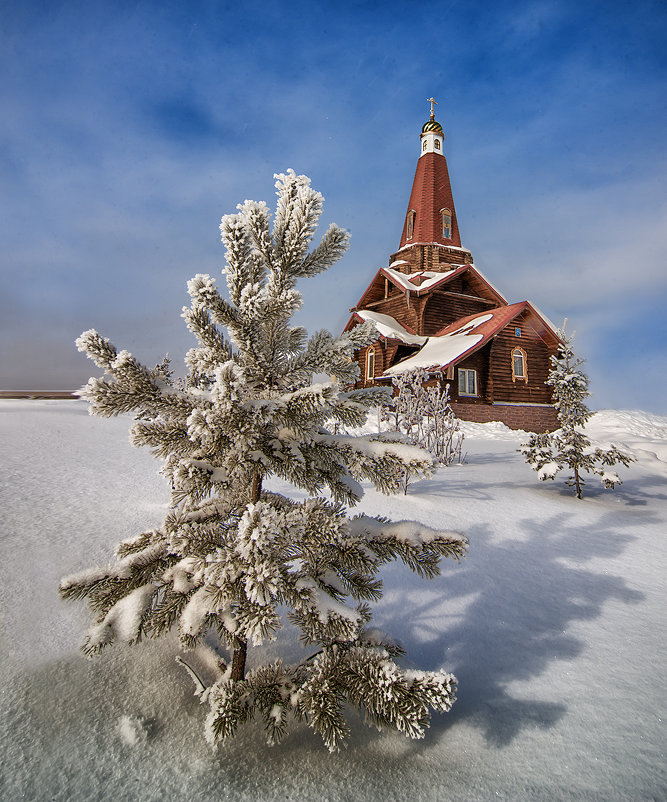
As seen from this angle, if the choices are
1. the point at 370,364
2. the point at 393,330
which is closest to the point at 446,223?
the point at 393,330

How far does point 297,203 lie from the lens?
2119mm

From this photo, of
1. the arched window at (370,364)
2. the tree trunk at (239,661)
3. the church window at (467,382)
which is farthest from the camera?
the arched window at (370,364)

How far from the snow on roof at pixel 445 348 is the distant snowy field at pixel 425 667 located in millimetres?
13995

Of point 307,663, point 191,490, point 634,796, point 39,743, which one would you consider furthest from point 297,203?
point 634,796

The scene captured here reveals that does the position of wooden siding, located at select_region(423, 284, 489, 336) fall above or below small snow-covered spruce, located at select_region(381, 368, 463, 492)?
above

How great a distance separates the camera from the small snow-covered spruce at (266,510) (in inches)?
70.8

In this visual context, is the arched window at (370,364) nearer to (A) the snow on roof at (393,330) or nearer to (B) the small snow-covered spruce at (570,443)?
(A) the snow on roof at (393,330)

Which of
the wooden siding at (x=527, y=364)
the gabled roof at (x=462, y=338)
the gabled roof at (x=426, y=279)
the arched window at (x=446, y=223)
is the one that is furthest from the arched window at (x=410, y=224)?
the wooden siding at (x=527, y=364)

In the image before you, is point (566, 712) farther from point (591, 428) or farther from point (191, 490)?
point (591, 428)

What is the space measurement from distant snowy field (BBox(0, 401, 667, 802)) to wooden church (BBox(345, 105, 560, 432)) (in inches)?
575

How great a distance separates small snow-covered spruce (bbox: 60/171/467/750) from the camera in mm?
1798

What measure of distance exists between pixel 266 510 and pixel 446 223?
95.3 feet

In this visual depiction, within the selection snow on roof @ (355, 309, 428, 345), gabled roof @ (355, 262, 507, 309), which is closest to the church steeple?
gabled roof @ (355, 262, 507, 309)

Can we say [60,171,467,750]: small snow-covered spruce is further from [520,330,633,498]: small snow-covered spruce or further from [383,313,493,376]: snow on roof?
[383,313,493,376]: snow on roof
